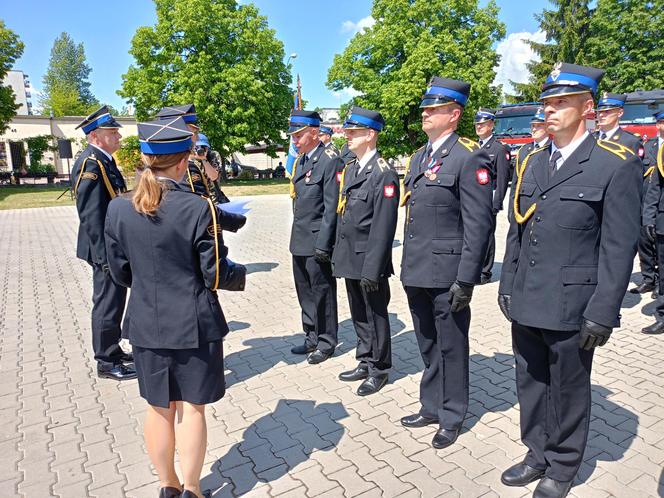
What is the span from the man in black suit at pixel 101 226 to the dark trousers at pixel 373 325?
208cm

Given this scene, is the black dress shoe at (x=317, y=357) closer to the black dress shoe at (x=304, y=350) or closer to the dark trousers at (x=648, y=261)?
the black dress shoe at (x=304, y=350)

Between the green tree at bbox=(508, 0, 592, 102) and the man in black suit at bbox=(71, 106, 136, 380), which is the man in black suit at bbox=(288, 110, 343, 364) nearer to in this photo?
the man in black suit at bbox=(71, 106, 136, 380)

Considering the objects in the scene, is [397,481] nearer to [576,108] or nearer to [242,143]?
[576,108]

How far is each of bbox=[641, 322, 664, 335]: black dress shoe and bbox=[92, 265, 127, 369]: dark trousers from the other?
521 centimetres

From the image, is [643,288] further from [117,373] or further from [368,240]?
[117,373]

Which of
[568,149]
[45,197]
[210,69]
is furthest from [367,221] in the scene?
[210,69]

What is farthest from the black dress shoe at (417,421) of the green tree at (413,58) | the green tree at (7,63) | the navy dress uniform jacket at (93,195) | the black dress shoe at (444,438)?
the green tree at (7,63)

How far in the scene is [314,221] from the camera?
191 inches

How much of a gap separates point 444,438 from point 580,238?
161cm

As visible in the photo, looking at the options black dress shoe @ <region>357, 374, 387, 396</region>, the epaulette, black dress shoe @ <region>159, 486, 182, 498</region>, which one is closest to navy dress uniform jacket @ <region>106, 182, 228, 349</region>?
black dress shoe @ <region>159, 486, 182, 498</region>

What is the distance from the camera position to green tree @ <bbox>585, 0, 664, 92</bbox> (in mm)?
33750

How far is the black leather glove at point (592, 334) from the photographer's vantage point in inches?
98.8

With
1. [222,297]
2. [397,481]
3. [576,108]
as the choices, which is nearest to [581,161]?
[576,108]

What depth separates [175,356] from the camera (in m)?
2.60
